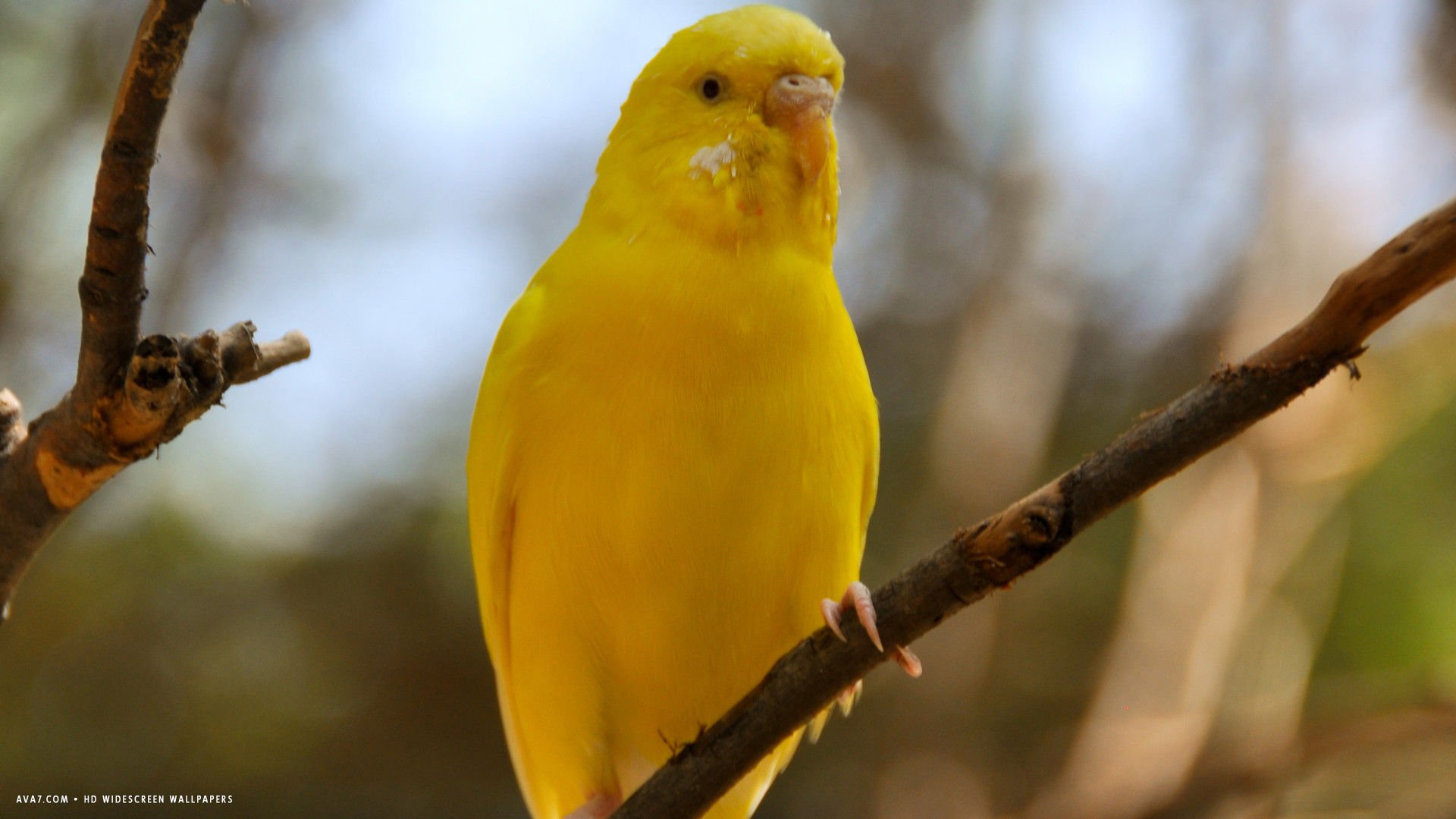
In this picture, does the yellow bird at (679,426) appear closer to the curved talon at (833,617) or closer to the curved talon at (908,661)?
the curved talon at (833,617)

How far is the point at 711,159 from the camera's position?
261cm

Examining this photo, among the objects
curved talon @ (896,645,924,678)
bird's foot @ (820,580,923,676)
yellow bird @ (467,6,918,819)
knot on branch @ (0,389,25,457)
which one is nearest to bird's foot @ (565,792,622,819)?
yellow bird @ (467,6,918,819)

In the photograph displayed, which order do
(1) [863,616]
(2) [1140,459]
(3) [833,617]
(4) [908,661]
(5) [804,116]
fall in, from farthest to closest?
1. (5) [804,116]
2. (3) [833,617]
3. (4) [908,661]
4. (1) [863,616]
5. (2) [1140,459]

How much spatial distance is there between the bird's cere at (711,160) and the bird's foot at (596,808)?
150cm

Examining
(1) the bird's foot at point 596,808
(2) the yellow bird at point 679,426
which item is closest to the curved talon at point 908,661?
(2) the yellow bird at point 679,426

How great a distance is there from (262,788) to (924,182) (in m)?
4.67

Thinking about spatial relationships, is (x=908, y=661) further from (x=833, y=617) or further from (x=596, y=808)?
(x=596, y=808)

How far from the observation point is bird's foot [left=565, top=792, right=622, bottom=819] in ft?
8.81

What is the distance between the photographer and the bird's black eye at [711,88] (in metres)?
2.68

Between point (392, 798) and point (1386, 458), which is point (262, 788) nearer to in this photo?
point (392, 798)

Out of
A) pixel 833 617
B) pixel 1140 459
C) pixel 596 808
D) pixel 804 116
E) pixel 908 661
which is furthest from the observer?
pixel 596 808

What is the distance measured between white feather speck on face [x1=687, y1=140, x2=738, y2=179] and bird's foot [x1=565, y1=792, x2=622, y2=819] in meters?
1.50

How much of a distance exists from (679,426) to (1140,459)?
1.11m

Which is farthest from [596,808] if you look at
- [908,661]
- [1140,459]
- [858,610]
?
[1140,459]
